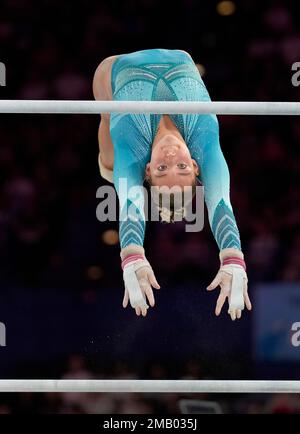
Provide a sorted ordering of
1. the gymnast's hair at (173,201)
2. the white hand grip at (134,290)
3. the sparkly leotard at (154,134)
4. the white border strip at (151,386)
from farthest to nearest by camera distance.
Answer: the gymnast's hair at (173,201) → the sparkly leotard at (154,134) → the white hand grip at (134,290) → the white border strip at (151,386)

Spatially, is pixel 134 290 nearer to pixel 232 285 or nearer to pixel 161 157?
pixel 232 285

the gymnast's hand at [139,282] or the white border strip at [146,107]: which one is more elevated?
the white border strip at [146,107]

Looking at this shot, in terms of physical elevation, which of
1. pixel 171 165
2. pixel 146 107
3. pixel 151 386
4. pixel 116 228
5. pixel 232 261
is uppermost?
pixel 116 228

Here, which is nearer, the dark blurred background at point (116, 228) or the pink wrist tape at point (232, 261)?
the pink wrist tape at point (232, 261)

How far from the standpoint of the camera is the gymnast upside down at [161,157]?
384 cm

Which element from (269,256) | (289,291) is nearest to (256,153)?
(269,256)

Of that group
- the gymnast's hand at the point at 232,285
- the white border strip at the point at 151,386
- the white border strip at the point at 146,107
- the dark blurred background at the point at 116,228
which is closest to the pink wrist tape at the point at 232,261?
the gymnast's hand at the point at 232,285

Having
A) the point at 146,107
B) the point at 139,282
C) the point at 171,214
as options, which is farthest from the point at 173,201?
the point at 146,107

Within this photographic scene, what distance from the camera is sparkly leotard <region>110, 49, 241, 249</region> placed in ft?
12.9

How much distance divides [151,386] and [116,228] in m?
2.67

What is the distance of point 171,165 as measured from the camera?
4012mm

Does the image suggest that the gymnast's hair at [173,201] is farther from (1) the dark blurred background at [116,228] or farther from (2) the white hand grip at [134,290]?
(1) the dark blurred background at [116,228]

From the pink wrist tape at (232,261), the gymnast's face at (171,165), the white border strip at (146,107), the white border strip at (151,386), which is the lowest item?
the white border strip at (151,386)

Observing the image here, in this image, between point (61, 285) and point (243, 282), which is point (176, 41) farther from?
point (243, 282)
